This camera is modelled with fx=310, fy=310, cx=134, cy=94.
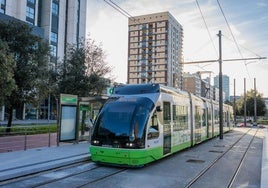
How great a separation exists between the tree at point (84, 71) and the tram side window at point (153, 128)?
688 inches

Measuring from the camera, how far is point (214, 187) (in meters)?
8.53

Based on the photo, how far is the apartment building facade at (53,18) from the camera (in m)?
57.6

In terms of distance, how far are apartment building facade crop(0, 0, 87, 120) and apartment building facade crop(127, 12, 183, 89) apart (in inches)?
2140

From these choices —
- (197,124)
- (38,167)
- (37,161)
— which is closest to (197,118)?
(197,124)

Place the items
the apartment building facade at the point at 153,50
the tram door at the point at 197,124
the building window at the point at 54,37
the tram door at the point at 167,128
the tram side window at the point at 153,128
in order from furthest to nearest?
1. the apartment building facade at the point at 153,50
2. the building window at the point at 54,37
3. the tram door at the point at 197,124
4. the tram door at the point at 167,128
5. the tram side window at the point at 153,128

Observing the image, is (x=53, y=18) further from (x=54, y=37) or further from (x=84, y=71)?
(x=84, y=71)

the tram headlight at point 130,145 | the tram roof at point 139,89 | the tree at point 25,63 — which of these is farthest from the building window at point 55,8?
the tram headlight at point 130,145

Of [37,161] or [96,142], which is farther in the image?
[96,142]

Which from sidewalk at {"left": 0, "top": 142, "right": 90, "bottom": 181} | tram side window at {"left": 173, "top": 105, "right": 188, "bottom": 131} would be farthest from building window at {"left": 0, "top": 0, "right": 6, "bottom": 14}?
tram side window at {"left": 173, "top": 105, "right": 188, "bottom": 131}

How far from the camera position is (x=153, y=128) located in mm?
11453

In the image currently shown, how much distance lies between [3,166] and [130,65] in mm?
121784

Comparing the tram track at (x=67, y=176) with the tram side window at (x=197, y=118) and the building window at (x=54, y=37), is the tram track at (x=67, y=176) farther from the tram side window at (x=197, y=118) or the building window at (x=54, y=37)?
the building window at (x=54, y=37)

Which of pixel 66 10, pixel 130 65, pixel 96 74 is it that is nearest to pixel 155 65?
pixel 130 65

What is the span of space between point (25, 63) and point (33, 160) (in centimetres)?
1738
